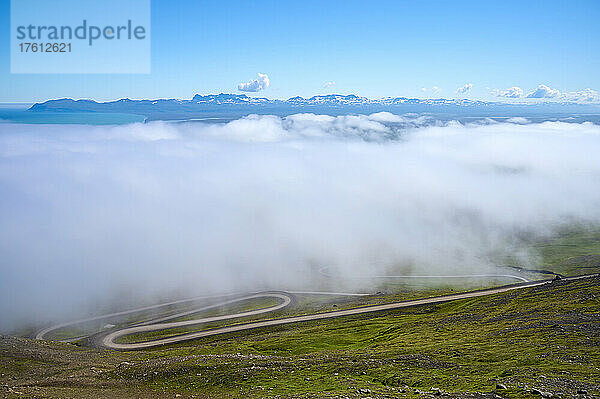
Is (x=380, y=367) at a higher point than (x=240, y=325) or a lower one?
higher

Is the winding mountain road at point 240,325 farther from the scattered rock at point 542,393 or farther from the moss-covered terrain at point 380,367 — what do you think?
the scattered rock at point 542,393

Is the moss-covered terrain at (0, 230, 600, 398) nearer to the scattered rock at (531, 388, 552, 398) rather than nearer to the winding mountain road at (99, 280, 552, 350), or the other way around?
the scattered rock at (531, 388, 552, 398)

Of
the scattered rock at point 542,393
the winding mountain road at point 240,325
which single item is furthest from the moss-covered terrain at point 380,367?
the winding mountain road at point 240,325

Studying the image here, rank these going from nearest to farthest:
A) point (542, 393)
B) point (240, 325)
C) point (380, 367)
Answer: point (542, 393), point (380, 367), point (240, 325)

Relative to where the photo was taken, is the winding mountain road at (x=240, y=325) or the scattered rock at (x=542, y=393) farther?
the winding mountain road at (x=240, y=325)

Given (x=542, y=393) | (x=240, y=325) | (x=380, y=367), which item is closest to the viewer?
(x=542, y=393)

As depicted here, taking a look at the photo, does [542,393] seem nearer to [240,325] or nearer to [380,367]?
[380,367]

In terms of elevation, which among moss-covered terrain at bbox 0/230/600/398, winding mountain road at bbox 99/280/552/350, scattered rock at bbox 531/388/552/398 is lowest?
winding mountain road at bbox 99/280/552/350

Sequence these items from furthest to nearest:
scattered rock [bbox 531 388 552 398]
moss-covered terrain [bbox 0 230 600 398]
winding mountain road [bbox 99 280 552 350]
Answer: winding mountain road [bbox 99 280 552 350]
moss-covered terrain [bbox 0 230 600 398]
scattered rock [bbox 531 388 552 398]

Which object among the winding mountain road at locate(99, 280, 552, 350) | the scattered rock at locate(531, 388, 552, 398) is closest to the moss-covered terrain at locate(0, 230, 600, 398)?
the scattered rock at locate(531, 388, 552, 398)

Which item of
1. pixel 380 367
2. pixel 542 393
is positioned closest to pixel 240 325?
pixel 380 367

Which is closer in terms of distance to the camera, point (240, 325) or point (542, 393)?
point (542, 393)

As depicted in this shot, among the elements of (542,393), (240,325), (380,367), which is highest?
(542,393)

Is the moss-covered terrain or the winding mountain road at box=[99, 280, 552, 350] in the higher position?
the moss-covered terrain
